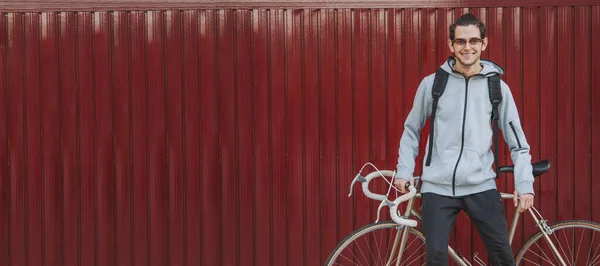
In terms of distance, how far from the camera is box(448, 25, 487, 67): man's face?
13.1 feet

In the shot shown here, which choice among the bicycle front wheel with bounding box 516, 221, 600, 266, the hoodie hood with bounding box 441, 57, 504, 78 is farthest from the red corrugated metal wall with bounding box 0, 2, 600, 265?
the hoodie hood with bounding box 441, 57, 504, 78

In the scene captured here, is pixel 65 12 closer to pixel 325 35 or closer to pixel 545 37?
pixel 325 35

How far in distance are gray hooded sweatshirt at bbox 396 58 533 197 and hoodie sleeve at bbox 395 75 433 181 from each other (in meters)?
0.02

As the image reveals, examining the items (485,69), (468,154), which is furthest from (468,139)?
(485,69)

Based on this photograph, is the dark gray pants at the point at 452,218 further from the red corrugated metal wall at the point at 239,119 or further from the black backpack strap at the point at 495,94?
the red corrugated metal wall at the point at 239,119

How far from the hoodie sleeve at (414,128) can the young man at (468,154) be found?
0.08 ft

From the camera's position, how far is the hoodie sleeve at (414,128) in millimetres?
4184

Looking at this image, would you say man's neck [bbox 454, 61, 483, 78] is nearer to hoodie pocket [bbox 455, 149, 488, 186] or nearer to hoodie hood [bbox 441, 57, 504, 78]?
hoodie hood [bbox 441, 57, 504, 78]

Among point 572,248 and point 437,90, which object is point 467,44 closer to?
point 437,90

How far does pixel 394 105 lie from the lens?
5.38 m

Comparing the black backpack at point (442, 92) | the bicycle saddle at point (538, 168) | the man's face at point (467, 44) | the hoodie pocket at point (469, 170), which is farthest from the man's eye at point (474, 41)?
the bicycle saddle at point (538, 168)

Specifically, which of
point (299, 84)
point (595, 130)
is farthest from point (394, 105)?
point (595, 130)

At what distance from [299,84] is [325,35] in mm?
427

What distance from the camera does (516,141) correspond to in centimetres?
411
